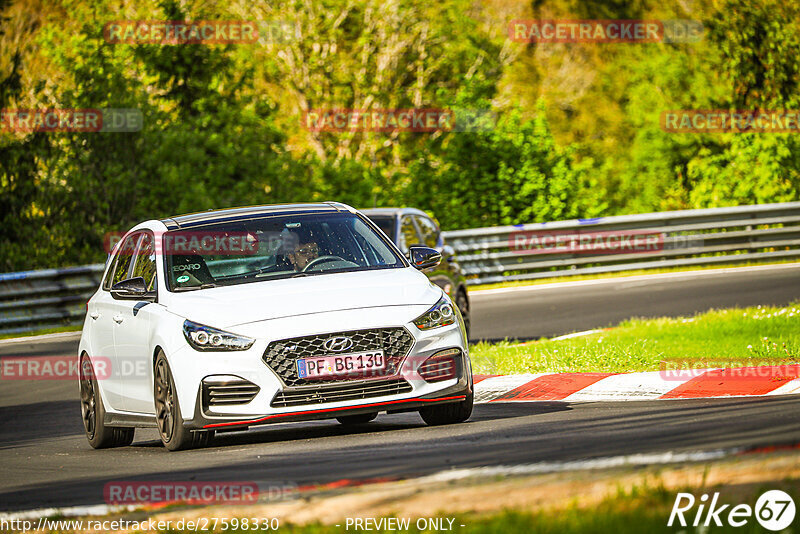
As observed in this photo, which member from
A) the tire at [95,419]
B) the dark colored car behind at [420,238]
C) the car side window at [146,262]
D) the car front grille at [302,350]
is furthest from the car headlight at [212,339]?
the dark colored car behind at [420,238]

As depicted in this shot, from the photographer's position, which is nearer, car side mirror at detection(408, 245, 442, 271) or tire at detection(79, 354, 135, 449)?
car side mirror at detection(408, 245, 442, 271)

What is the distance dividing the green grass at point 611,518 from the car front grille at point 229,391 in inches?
128

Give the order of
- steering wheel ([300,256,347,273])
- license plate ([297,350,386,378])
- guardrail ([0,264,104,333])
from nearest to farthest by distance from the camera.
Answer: license plate ([297,350,386,378]) < steering wheel ([300,256,347,273]) < guardrail ([0,264,104,333])

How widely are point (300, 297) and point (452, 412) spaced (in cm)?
132

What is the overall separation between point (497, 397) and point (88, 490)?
459 cm

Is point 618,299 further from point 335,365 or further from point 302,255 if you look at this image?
point 335,365

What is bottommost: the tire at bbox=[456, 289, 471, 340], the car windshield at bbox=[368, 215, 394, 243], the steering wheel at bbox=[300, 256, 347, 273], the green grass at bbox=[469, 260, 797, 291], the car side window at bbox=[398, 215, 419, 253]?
the green grass at bbox=[469, 260, 797, 291]

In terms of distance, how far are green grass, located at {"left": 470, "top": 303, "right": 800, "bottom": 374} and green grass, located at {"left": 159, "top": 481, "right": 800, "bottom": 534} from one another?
6.41 m

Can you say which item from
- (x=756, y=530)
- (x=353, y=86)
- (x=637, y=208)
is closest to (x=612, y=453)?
(x=756, y=530)

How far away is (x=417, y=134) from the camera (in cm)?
4372

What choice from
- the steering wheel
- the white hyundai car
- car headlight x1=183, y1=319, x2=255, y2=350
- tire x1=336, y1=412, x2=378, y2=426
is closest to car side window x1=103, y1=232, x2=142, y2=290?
the white hyundai car

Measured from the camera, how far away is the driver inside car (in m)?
9.89

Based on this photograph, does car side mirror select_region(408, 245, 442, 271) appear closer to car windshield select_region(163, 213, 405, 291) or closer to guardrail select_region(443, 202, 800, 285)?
car windshield select_region(163, 213, 405, 291)

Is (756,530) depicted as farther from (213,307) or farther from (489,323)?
(489,323)
